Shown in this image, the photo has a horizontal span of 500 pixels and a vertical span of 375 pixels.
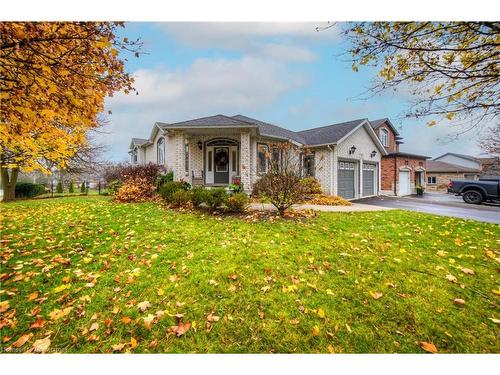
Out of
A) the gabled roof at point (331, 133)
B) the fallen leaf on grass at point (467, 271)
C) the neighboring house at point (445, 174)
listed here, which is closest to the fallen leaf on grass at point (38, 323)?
the fallen leaf on grass at point (467, 271)

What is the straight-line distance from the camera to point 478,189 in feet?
37.4

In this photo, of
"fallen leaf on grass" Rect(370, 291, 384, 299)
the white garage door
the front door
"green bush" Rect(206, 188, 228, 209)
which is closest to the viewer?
"fallen leaf on grass" Rect(370, 291, 384, 299)

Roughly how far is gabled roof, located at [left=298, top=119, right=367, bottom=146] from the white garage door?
235 inches

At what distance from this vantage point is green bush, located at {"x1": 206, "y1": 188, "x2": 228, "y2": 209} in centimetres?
619

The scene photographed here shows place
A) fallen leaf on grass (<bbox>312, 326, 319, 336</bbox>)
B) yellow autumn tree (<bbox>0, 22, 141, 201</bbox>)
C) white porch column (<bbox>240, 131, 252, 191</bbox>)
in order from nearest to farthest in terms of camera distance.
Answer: fallen leaf on grass (<bbox>312, 326, 319, 336</bbox>)
yellow autumn tree (<bbox>0, 22, 141, 201</bbox>)
white porch column (<bbox>240, 131, 252, 191</bbox>)

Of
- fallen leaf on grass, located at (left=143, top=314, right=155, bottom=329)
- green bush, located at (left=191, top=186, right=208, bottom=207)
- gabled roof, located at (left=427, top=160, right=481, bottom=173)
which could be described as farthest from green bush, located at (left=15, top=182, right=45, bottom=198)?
gabled roof, located at (left=427, top=160, right=481, bottom=173)

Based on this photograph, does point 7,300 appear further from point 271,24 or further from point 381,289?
point 271,24

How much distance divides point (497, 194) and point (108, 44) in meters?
16.7

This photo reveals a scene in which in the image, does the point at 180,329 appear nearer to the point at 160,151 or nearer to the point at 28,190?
the point at 28,190

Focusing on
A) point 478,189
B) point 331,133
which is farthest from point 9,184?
point 478,189

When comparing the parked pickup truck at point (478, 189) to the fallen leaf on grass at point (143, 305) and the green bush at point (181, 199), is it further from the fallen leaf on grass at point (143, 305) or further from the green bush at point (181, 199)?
the fallen leaf on grass at point (143, 305)

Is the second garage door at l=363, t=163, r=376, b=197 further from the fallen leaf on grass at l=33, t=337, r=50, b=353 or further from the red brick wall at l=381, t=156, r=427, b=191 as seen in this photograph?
the fallen leaf on grass at l=33, t=337, r=50, b=353

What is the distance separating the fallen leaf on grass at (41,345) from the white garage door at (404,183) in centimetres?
1798
